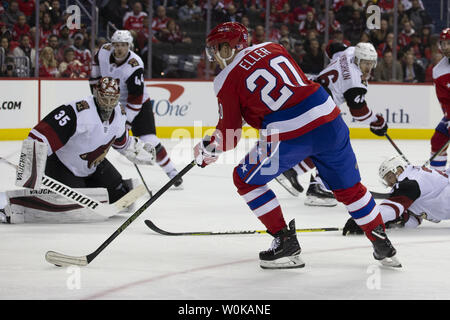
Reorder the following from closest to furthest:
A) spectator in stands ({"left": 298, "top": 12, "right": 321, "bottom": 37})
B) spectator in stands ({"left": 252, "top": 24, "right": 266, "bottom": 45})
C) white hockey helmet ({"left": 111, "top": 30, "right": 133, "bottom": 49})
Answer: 1. white hockey helmet ({"left": 111, "top": 30, "right": 133, "bottom": 49})
2. spectator in stands ({"left": 252, "top": 24, "right": 266, "bottom": 45})
3. spectator in stands ({"left": 298, "top": 12, "right": 321, "bottom": 37})

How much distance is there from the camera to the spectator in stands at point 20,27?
9.27m

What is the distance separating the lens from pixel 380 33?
10.8 meters

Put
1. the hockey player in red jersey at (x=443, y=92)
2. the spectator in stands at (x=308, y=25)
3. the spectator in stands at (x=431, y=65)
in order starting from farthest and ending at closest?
the spectator in stands at (x=431, y=65) < the spectator in stands at (x=308, y=25) < the hockey player in red jersey at (x=443, y=92)

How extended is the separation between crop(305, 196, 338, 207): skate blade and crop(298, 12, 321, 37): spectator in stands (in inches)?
216

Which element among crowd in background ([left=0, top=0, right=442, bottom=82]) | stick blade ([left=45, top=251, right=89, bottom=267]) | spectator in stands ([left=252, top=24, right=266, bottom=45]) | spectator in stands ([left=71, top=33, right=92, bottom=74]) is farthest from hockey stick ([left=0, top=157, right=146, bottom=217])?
spectator in stands ([left=252, top=24, right=266, bottom=45])

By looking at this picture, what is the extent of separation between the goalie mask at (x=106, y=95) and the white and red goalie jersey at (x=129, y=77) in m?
1.60

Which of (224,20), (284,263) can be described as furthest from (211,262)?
(224,20)

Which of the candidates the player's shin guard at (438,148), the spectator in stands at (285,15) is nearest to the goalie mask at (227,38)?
the player's shin guard at (438,148)

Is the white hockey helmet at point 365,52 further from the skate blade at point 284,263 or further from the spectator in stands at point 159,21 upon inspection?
the spectator in stands at point 159,21

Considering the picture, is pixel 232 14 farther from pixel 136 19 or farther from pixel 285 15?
pixel 136 19

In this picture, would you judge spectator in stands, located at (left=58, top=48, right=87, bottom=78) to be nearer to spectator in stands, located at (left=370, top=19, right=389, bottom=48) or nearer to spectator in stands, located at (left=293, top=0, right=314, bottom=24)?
spectator in stands, located at (left=293, top=0, right=314, bottom=24)

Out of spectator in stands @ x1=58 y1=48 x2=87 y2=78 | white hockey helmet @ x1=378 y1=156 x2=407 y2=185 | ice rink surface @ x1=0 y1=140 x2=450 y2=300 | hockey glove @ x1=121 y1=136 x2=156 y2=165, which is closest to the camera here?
ice rink surface @ x1=0 y1=140 x2=450 y2=300

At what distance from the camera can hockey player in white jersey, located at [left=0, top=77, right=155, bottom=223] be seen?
4484mm
